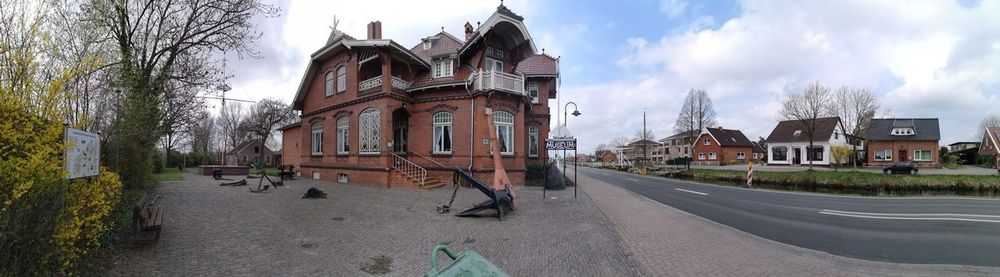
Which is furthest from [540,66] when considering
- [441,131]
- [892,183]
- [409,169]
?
[892,183]

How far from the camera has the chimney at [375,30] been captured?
73.4 ft

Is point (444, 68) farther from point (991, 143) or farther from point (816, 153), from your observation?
point (991, 143)

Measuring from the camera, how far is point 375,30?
2244 cm

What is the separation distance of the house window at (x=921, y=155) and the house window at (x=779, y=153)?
10782 mm

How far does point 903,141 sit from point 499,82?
158 ft

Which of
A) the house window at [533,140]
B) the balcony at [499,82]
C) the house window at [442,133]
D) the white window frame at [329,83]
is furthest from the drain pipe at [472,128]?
the white window frame at [329,83]

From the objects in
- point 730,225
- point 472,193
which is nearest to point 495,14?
point 472,193

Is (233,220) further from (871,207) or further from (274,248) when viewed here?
(871,207)

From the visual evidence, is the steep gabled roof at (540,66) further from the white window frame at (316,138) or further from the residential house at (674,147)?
the residential house at (674,147)

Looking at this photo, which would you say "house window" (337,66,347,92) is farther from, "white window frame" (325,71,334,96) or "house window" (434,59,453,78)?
"house window" (434,59,453,78)

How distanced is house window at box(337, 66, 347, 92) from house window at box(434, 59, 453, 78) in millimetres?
4656

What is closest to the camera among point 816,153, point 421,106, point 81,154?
point 81,154

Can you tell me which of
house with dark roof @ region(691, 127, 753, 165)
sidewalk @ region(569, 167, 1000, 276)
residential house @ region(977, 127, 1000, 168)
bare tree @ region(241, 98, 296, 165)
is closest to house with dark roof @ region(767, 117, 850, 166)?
house with dark roof @ region(691, 127, 753, 165)

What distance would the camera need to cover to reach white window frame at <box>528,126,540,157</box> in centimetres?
2514
